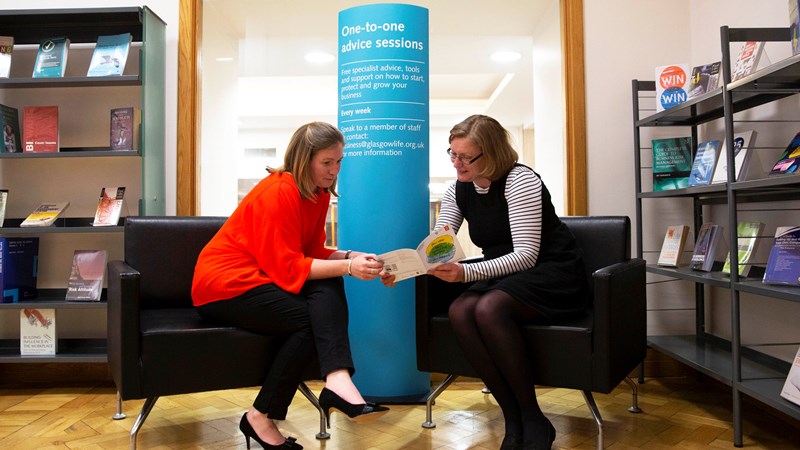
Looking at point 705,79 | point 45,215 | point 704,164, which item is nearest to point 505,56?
point 705,79

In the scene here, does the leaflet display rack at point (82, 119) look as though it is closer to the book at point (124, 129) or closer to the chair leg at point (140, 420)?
the book at point (124, 129)

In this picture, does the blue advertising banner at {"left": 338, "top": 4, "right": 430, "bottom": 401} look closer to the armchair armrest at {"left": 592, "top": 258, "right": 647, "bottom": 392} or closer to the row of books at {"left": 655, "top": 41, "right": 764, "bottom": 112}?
the armchair armrest at {"left": 592, "top": 258, "right": 647, "bottom": 392}

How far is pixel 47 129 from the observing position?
2.90m

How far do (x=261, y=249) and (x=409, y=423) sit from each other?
931 mm

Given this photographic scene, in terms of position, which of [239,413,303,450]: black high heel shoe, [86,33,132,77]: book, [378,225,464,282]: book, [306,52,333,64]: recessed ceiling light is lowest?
[239,413,303,450]: black high heel shoe

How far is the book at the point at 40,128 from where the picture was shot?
2.88 metres

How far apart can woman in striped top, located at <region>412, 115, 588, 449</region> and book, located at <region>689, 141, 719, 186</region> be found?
2.48 feet

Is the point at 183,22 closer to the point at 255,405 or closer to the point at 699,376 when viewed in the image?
the point at 255,405

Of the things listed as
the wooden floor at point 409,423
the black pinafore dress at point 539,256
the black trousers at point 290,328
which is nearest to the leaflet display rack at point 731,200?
the wooden floor at point 409,423

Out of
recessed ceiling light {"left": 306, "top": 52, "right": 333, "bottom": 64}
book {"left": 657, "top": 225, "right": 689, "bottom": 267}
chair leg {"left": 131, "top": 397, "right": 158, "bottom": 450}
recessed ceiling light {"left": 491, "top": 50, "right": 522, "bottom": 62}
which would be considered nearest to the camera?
chair leg {"left": 131, "top": 397, "right": 158, "bottom": 450}

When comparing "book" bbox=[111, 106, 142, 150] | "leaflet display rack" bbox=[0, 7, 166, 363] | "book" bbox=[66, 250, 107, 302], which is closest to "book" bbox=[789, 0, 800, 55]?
"leaflet display rack" bbox=[0, 7, 166, 363]

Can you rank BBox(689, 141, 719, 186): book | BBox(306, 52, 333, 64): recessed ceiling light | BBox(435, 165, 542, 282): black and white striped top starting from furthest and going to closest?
1. BBox(306, 52, 333, 64): recessed ceiling light
2. BBox(689, 141, 719, 186): book
3. BBox(435, 165, 542, 282): black and white striped top

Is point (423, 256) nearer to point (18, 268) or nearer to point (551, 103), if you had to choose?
point (551, 103)

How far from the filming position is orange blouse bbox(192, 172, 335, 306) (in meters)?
1.89
